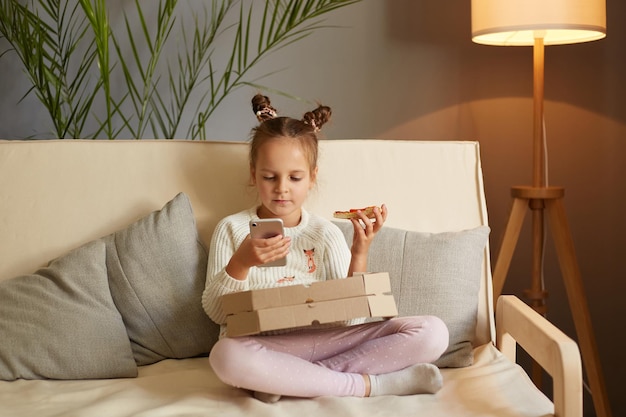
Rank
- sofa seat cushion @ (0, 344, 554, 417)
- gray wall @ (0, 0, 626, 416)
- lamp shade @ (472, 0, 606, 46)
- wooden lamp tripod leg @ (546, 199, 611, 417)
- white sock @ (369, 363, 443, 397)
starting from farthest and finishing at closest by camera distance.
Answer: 1. gray wall @ (0, 0, 626, 416)
2. wooden lamp tripod leg @ (546, 199, 611, 417)
3. lamp shade @ (472, 0, 606, 46)
4. white sock @ (369, 363, 443, 397)
5. sofa seat cushion @ (0, 344, 554, 417)

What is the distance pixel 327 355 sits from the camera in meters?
1.84

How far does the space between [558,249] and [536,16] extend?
2.26 ft

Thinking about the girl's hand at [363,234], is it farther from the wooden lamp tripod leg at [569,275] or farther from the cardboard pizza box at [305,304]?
the wooden lamp tripod leg at [569,275]

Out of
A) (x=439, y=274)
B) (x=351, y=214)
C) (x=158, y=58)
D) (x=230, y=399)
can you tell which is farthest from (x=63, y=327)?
(x=158, y=58)

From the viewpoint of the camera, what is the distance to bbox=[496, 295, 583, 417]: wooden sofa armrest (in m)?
1.49

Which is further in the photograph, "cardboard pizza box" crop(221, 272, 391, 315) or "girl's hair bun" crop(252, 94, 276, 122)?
"girl's hair bun" crop(252, 94, 276, 122)

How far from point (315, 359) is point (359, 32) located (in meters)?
1.38

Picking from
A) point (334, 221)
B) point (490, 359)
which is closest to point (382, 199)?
point (334, 221)

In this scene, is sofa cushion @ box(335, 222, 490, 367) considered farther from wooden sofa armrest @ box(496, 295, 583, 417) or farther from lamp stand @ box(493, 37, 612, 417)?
lamp stand @ box(493, 37, 612, 417)

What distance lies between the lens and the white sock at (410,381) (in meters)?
1.71

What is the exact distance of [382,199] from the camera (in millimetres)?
2137

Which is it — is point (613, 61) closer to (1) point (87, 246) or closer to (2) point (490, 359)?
(2) point (490, 359)

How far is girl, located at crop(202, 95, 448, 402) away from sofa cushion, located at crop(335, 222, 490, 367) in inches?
3.9

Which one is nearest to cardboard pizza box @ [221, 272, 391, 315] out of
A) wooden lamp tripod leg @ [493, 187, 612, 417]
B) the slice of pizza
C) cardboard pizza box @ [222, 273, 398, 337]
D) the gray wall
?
cardboard pizza box @ [222, 273, 398, 337]
